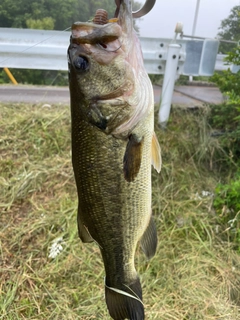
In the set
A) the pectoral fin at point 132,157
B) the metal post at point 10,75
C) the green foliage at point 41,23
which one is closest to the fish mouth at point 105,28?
the pectoral fin at point 132,157

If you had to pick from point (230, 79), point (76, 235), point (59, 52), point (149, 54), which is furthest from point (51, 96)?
point (230, 79)

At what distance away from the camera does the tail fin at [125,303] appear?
1.41 metres

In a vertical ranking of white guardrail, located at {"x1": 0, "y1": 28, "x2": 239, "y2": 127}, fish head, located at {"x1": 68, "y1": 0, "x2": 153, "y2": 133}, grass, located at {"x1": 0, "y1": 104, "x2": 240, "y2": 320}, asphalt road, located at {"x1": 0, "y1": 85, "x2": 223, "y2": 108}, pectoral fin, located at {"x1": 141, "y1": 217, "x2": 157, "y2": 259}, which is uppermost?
fish head, located at {"x1": 68, "y1": 0, "x2": 153, "y2": 133}

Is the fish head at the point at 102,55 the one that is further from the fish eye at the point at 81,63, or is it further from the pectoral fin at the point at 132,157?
the pectoral fin at the point at 132,157

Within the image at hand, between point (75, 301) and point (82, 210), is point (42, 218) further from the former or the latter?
point (82, 210)

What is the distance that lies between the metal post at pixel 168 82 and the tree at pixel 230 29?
95 centimetres

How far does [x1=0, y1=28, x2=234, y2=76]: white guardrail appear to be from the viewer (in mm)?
3125

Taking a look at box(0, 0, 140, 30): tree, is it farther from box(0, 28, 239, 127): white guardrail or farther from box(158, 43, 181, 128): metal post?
box(158, 43, 181, 128): metal post

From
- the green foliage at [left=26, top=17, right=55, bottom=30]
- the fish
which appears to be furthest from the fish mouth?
the green foliage at [left=26, top=17, right=55, bottom=30]

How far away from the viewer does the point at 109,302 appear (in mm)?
1421

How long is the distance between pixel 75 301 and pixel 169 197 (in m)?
1.36

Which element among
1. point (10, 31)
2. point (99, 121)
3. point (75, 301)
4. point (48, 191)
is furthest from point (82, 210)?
point (10, 31)

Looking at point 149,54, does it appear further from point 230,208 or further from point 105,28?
point 105,28

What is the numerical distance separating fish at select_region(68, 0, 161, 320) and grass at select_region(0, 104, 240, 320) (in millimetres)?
1262
